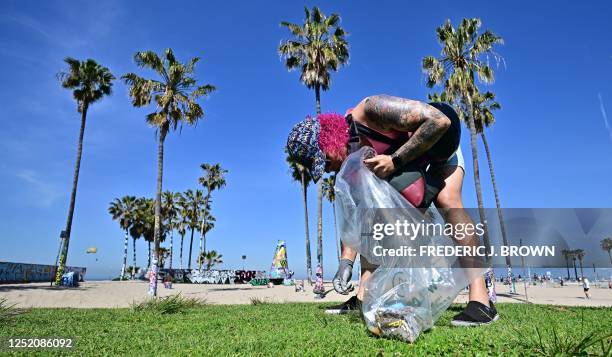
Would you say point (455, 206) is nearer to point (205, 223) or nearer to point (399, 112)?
point (399, 112)

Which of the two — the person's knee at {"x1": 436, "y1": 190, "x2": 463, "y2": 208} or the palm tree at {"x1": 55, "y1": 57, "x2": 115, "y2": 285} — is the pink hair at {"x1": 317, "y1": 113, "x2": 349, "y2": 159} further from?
the palm tree at {"x1": 55, "y1": 57, "x2": 115, "y2": 285}

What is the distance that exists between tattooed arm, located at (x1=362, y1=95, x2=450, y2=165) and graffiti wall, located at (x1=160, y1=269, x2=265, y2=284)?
140 ft

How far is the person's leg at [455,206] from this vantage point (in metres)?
3.18

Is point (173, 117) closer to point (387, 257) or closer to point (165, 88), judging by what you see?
point (165, 88)

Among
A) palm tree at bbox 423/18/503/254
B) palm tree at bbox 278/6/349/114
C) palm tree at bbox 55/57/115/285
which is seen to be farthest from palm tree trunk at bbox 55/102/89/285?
palm tree at bbox 423/18/503/254

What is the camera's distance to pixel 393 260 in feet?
8.50

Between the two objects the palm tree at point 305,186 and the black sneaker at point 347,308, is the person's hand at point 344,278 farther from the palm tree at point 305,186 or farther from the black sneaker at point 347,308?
the palm tree at point 305,186

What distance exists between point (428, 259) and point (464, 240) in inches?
30.1

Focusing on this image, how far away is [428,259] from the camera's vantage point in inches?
104

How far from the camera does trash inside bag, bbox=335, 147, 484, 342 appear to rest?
2.40 metres

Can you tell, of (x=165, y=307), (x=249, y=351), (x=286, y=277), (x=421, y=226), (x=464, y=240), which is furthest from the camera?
(x=286, y=277)

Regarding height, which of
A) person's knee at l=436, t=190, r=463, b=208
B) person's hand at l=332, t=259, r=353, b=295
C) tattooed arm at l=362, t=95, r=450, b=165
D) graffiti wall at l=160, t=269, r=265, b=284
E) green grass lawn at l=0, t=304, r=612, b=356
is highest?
tattooed arm at l=362, t=95, r=450, b=165

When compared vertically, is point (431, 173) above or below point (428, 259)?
above

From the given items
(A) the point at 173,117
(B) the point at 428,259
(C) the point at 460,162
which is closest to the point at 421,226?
(B) the point at 428,259
